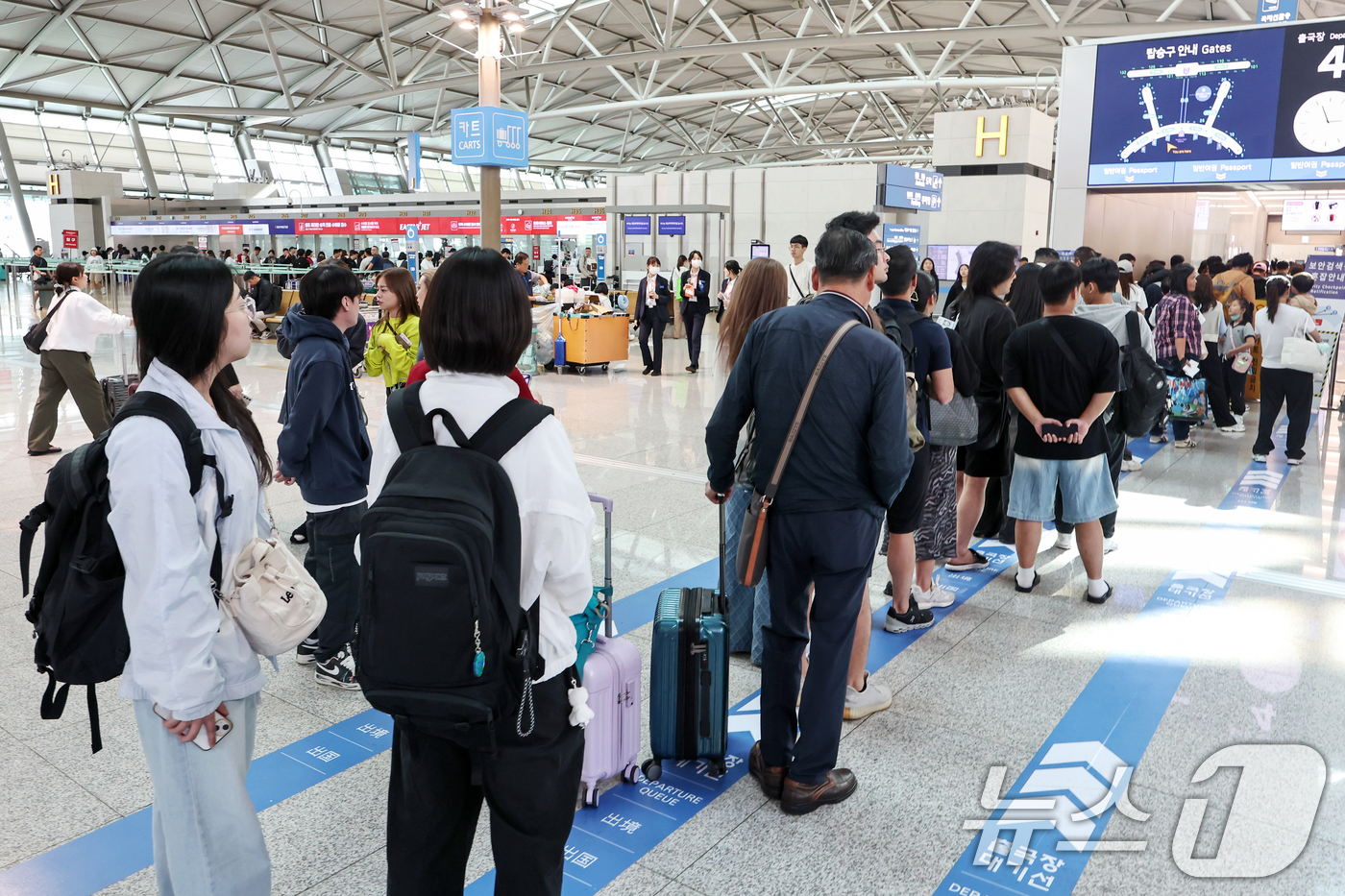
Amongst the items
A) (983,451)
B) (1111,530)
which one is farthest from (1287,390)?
(983,451)

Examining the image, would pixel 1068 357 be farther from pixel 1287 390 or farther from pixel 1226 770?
pixel 1287 390

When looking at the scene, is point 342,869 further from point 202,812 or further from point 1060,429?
point 1060,429

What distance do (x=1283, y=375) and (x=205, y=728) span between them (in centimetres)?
832

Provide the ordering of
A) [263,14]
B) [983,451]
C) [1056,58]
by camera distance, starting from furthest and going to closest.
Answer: [1056,58] → [263,14] → [983,451]

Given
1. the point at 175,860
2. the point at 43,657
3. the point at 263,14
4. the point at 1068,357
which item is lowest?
the point at 175,860

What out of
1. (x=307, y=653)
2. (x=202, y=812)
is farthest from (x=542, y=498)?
(x=307, y=653)

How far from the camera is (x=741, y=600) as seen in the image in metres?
3.70

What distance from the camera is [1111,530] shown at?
5.21 meters

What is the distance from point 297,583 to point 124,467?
1.19 feet

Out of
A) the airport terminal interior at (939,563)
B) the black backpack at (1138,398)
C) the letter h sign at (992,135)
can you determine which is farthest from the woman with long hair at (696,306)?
the black backpack at (1138,398)

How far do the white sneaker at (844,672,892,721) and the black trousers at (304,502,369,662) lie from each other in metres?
1.81

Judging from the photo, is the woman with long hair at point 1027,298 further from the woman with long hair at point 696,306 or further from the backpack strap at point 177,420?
the woman with long hair at point 696,306

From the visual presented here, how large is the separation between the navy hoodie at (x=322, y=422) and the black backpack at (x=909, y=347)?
190cm

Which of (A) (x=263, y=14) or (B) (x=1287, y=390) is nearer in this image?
(B) (x=1287, y=390)
